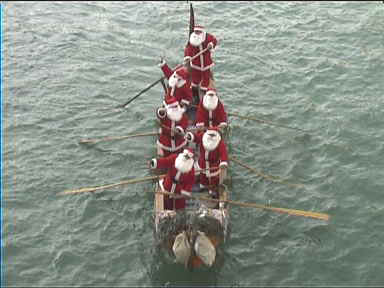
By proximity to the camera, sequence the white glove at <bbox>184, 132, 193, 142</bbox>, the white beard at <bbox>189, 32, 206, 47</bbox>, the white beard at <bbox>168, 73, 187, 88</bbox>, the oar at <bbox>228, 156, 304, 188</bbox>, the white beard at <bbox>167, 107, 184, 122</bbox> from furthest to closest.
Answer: the white beard at <bbox>189, 32, 206, 47</bbox> < the white beard at <bbox>168, 73, 187, 88</bbox> < the oar at <bbox>228, 156, 304, 188</bbox> < the white beard at <bbox>167, 107, 184, 122</bbox> < the white glove at <bbox>184, 132, 193, 142</bbox>

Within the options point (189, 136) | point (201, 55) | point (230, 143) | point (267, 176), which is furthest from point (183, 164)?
point (201, 55)

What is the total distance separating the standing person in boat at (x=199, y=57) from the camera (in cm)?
1617

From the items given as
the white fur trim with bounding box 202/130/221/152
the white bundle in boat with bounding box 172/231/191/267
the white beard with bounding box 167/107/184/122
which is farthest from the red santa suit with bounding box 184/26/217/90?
the white bundle in boat with bounding box 172/231/191/267

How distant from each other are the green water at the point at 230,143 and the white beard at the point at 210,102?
89.9 inches

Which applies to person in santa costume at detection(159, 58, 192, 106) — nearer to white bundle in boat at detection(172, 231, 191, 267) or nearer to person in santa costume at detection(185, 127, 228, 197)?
person in santa costume at detection(185, 127, 228, 197)

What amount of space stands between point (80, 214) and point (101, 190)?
105 centimetres

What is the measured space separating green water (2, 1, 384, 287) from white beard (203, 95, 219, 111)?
2.28 metres

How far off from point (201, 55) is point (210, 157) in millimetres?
4153

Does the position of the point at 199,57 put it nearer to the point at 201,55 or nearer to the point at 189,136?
the point at 201,55

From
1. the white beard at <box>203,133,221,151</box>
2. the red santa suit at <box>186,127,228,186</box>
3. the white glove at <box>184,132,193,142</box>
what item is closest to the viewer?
the white beard at <box>203,133,221,151</box>

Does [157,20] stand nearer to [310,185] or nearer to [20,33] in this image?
[20,33]

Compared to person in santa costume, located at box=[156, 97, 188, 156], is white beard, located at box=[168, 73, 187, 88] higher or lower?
higher

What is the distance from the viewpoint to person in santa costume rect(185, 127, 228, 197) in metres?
12.9

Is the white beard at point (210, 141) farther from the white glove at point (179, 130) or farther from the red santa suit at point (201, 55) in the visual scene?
the red santa suit at point (201, 55)
